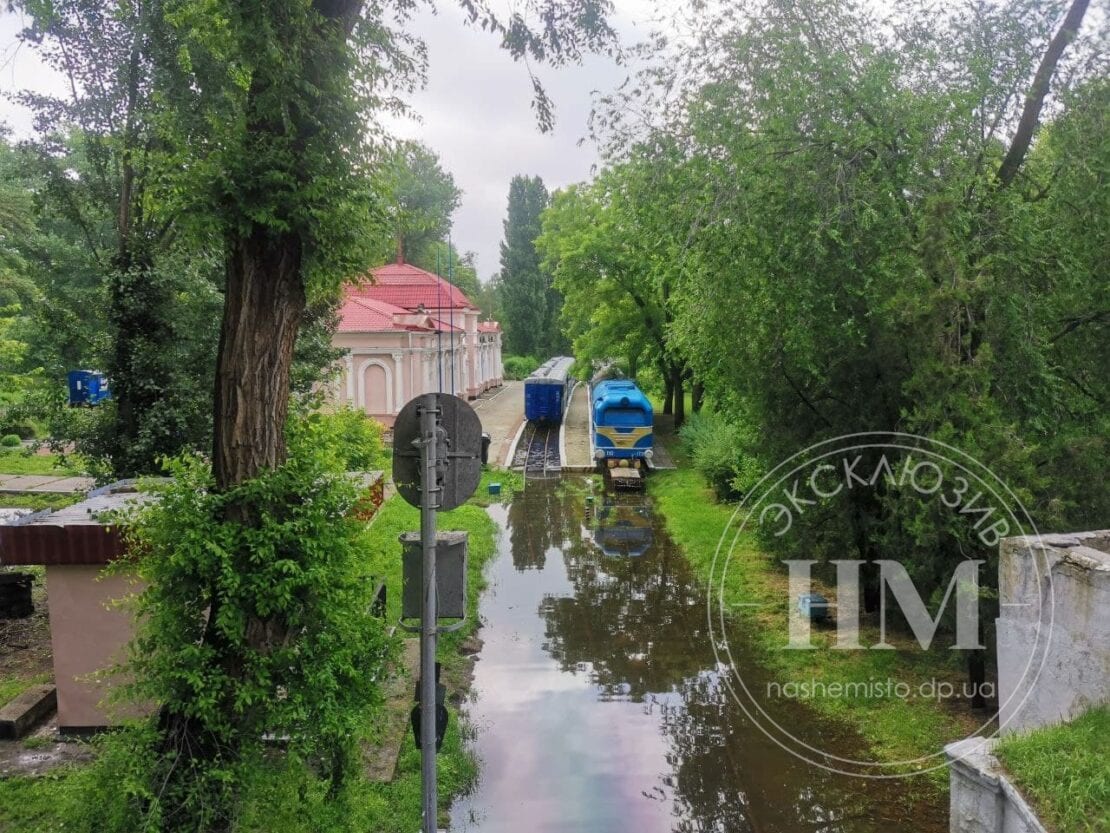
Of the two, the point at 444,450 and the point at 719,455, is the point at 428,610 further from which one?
the point at 719,455

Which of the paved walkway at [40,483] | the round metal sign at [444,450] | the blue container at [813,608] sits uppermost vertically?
the round metal sign at [444,450]

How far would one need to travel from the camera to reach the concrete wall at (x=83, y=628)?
7043mm

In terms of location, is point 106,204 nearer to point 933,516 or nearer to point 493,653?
point 493,653

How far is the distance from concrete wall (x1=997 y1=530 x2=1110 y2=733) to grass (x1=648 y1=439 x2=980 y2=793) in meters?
1.27

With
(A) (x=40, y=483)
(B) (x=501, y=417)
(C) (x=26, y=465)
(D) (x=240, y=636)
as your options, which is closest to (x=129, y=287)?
(D) (x=240, y=636)

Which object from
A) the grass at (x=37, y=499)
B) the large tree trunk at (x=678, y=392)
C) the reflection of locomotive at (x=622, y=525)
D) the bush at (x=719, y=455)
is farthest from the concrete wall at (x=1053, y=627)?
the large tree trunk at (x=678, y=392)

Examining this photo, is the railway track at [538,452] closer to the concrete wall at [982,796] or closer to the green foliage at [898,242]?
the green foliage at [898,242]

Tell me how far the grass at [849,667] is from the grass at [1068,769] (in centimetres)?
187

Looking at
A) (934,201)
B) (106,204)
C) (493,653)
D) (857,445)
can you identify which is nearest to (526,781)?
(493,653)

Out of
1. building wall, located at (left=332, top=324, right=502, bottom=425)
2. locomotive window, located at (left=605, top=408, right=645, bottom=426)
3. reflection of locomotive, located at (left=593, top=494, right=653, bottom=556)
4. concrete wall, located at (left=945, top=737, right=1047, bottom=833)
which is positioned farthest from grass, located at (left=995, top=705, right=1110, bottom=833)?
building wall, located at (left=332, top=324, right=502, bottom=425)

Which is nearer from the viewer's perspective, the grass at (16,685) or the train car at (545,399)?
the grass at (16,685)

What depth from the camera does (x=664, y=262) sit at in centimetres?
1233

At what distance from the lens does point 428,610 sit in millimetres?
4438

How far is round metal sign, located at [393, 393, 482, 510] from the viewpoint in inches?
180
